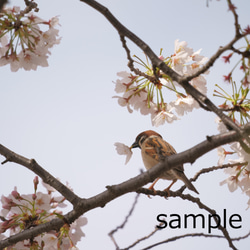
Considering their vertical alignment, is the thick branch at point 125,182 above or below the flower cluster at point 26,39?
below

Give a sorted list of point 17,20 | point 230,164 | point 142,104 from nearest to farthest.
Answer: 1. point 17,20
2. point 230,164
3. point 142,104

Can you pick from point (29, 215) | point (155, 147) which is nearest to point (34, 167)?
point (29, 215)

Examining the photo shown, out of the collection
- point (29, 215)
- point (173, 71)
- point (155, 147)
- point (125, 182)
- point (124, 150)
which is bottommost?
point (125, 182)

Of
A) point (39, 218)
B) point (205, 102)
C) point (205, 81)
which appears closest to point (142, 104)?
point (205, 81)

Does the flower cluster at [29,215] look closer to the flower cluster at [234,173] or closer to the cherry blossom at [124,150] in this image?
the cherry blossom at [124,150]

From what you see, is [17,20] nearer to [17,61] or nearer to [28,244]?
[17,61]

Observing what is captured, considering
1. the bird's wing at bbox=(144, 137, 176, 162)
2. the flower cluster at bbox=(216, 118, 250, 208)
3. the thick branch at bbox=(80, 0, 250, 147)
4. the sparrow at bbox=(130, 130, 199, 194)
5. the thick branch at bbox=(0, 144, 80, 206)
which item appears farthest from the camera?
the bird's wing at bbox=(144, 137, 176, 162)

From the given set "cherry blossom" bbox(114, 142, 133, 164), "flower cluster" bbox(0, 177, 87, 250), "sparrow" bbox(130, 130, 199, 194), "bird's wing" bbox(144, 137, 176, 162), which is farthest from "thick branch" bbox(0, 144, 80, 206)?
"bird's wing" bbox(144, 137, 176, 162)

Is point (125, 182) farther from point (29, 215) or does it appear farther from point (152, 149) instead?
point (152, 149)

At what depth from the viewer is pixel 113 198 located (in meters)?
3.00

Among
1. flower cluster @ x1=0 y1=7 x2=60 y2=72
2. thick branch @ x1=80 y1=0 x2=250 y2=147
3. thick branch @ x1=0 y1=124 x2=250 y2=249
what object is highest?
flower cluster @ x1=0 y1=7 x2=60 y2=72

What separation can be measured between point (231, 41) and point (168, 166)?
1031 millimetres

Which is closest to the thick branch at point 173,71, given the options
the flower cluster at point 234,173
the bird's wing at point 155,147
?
the flower cluster at point 234,173

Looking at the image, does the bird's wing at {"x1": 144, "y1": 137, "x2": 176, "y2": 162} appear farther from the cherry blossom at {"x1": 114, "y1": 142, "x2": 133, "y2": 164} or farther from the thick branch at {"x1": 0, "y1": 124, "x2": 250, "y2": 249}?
the thick branch at {"x1": 0, "y1": 124, "x2": 250, "y2": 249}
